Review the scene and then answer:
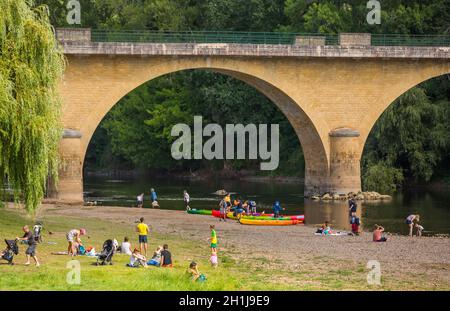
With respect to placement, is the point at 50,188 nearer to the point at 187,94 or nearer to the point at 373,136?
Result: the point at 373,136

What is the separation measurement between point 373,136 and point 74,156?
22958 mm

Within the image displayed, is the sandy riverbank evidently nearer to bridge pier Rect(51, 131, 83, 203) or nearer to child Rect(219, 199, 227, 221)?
child Rect(219, 199, 227, 221)

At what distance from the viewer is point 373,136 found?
7012 cm

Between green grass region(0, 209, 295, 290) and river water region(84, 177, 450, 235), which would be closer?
green grass region(0, 209, 295, 290)

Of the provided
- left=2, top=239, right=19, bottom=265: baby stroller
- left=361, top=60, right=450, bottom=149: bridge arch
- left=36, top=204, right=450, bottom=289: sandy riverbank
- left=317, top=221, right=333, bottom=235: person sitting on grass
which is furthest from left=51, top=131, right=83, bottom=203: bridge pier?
left=2, top=239, right=19, bottom=265: baby stroller

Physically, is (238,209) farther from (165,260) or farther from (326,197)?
(165,260)

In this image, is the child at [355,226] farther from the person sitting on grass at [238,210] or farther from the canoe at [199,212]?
the canoe at [199,212]

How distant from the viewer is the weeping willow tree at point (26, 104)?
32.6 meters

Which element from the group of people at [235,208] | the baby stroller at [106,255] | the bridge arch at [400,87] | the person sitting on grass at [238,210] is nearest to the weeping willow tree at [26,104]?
the baby stroller at [106,255]

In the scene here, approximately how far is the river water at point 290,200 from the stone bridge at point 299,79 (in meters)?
3.19

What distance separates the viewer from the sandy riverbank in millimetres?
34781

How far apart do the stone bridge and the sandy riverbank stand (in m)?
6.00

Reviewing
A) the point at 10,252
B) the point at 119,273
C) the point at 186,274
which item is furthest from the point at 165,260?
the point at 10,252
